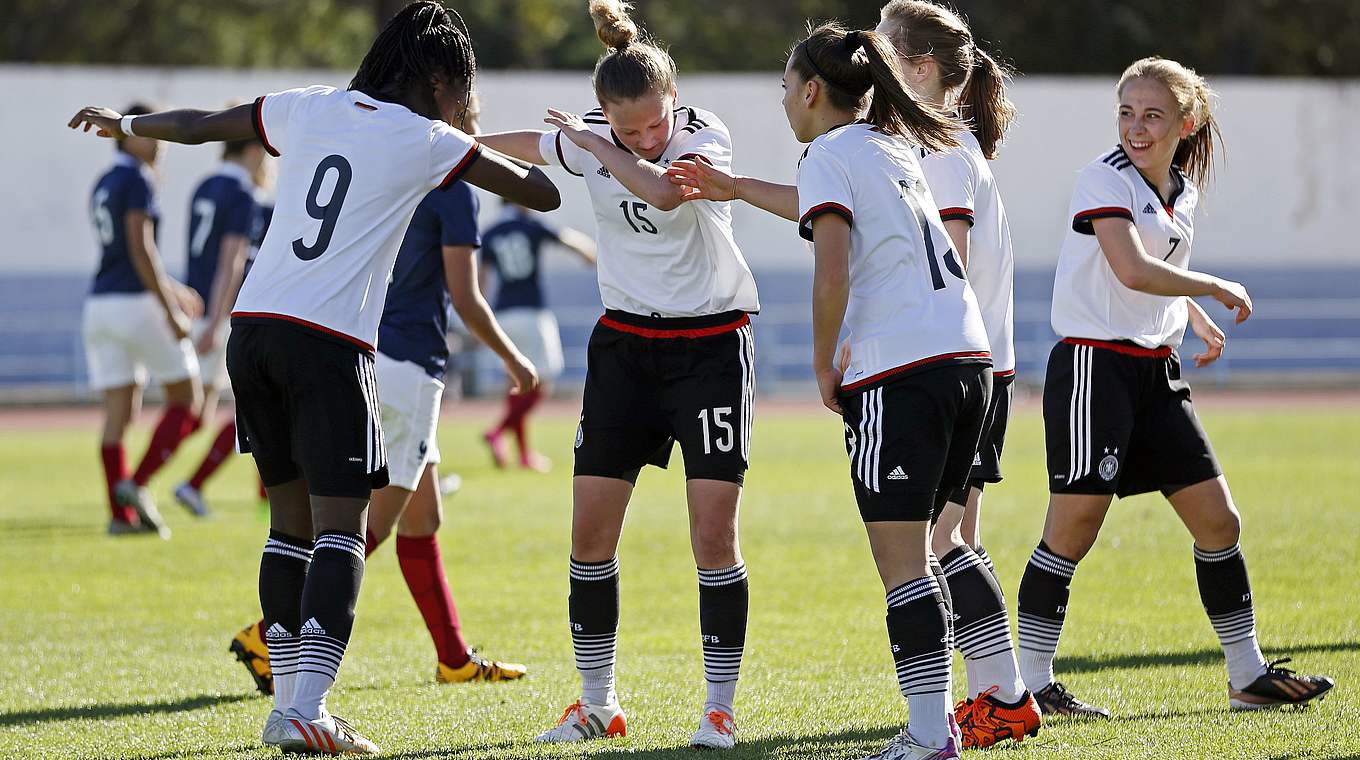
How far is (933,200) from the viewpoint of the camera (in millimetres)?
4418

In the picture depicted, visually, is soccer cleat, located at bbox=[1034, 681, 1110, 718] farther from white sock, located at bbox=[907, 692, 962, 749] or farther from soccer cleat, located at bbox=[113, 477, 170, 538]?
soccer cleat, located at bbox=[113, 477, 170, 538]

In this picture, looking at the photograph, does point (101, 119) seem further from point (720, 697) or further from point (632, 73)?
point (720, 697)

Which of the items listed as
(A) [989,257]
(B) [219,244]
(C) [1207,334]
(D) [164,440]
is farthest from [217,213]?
(C) [1207,334]

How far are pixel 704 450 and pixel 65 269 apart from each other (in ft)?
73.0

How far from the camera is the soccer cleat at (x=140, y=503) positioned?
397 inches

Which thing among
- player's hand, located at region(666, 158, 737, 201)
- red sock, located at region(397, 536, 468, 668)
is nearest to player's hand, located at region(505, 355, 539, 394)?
red sock, located at region(397, 536, 468, 668)

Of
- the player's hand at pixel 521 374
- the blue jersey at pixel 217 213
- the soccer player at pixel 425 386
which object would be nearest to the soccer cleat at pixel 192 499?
the blue jersey at pixel 217 213

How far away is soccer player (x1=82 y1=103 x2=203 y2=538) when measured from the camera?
977 cm

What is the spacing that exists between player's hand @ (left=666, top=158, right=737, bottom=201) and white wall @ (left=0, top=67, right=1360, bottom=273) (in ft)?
65.2

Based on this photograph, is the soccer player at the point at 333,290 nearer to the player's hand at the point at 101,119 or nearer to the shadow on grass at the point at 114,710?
the player's hand at the point at 101,119

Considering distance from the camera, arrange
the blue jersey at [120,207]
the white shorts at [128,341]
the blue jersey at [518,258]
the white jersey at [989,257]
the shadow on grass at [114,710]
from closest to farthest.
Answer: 1. the white jersey at [989,257]
2. the shadow on grass at [114,710]
3. the blue jersey at [120,207]
4. the white shorts at [128,341]
5. the blue jersey at [518,258]

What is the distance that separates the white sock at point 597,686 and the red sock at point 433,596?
3.77 feet

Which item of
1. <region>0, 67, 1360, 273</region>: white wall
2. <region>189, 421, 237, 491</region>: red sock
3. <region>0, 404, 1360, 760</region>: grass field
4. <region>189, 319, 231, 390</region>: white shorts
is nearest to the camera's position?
<region>0, 404, 1360, 760</region>: grass field

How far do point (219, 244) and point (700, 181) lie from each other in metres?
7.18
